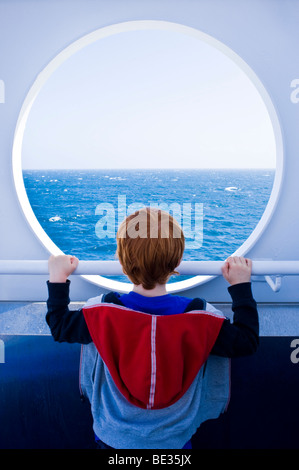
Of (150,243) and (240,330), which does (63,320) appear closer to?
(150,243)

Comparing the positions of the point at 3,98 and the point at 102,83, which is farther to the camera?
the point at 102,83

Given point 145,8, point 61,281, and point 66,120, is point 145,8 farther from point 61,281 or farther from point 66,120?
point 66,120

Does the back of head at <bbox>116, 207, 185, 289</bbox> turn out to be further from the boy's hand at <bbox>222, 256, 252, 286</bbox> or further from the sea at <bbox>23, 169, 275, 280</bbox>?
the sea at <bbox>23, 169, 275, 280</bbox>

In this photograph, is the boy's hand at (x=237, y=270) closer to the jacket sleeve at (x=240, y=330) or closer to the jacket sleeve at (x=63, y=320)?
the jacket sleeve at (x=240, y=330)

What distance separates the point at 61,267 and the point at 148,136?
4018 centimetres

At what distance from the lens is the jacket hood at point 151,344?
2.58 feet

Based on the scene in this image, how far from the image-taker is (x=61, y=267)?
901 mm

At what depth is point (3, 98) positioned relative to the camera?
1.74 meters

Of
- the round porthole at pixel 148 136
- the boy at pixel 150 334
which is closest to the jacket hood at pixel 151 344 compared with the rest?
the boy at pixel 150 334

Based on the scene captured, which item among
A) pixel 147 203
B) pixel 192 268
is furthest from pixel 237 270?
pixel 147 203

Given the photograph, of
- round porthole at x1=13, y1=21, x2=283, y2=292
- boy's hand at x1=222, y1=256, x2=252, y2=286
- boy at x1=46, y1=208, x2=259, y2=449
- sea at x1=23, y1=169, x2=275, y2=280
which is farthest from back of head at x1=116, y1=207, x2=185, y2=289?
round porthole at x1=13, y1=21, x2=283, y2=292

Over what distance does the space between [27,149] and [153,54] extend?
16.2 metres

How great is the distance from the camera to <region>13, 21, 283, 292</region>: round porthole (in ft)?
113
